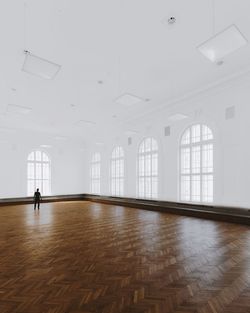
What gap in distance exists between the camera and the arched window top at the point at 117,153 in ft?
43.4

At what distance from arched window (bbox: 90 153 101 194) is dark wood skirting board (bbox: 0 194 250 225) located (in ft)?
4.19

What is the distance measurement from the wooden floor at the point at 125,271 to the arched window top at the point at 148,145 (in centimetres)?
553

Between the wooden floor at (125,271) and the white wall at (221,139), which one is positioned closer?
the wooden floor at (125,271)

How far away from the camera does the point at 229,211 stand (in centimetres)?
709

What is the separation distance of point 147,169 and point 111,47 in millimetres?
7028

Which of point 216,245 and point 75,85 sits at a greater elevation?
point 75,85

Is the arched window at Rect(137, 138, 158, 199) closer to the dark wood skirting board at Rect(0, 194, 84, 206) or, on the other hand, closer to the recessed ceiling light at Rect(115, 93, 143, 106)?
the recessed ceiling light at Rect(115, 93, 143, 106)

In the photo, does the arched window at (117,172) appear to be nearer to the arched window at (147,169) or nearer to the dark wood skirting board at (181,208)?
the dark wood skirting board at (181,208)

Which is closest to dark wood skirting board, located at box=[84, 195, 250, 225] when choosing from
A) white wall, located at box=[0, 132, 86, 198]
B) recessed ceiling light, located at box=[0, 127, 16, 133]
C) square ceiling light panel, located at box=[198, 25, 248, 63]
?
square ceiling light panel, located at box=[198, 25, 248, 63]

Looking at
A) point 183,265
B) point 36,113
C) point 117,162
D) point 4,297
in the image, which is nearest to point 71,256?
point 4,297

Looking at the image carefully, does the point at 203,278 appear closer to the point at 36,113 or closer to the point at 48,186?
the point at 36,113

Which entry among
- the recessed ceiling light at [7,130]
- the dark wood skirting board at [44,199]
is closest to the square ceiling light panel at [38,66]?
the recessed ceiling light at [7,130]

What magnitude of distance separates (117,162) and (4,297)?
11.1 meters

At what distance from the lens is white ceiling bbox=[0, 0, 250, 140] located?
384cm
